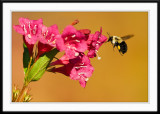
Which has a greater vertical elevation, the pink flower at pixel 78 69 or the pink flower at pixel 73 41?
the pink flower at pixel 73 41

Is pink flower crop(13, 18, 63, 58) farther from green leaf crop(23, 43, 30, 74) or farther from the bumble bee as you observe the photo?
the bumble bee

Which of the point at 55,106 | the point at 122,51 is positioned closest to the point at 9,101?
the point at 55,106

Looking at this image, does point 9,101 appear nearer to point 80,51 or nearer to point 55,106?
point 55,106

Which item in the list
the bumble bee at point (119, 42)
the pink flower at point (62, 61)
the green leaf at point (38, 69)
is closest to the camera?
the green leaf at point (38, 69)

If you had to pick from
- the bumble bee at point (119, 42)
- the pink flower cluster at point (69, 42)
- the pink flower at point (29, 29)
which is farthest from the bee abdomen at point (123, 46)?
the pink flower at point (29, 29)

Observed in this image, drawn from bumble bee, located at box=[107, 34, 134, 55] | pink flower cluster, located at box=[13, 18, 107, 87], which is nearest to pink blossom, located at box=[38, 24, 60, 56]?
pink flower cluster, located at box=[13, 18, 107, 87]

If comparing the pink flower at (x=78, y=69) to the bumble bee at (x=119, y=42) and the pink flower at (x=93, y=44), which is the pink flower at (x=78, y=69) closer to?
the pink flower at (x=93, y=44)

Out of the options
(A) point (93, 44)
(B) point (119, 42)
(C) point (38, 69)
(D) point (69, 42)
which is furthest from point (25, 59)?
(B) point (119, 42)
